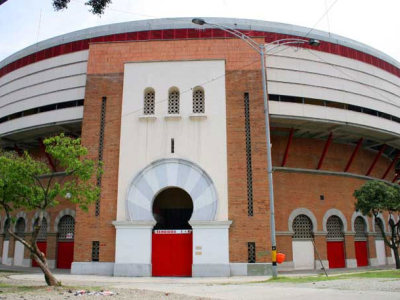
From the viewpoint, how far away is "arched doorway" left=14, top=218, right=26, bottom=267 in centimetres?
2859

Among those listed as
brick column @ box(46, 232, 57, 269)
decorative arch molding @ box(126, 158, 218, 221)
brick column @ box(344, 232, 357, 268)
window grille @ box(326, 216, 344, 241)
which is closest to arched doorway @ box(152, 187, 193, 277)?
decorative arch molding @ box(126, 158, 218, 221)

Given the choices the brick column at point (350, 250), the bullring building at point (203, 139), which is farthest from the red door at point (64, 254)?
the brick column at point (350, 250)

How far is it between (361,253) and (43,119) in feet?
73.8

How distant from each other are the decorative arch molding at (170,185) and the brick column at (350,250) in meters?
10.8

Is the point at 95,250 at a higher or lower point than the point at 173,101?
lower

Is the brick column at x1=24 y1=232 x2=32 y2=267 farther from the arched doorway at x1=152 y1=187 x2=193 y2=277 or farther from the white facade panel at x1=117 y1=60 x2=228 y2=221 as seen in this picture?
the arched doorway at x1=152 y1=187 x2=193 y2=277

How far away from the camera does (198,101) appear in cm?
2291

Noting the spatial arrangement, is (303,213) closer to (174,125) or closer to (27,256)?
(174,125)

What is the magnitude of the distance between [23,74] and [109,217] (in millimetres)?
14310

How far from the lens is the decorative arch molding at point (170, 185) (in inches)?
832

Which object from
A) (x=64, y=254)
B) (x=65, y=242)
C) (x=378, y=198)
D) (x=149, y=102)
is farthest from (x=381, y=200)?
(x=64, y=254)

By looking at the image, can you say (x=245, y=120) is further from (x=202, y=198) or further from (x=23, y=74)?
(x=23, y=74)

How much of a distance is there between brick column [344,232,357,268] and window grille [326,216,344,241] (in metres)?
0.36

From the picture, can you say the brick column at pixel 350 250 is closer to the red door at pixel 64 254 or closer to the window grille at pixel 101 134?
the window grille at pixel 101 134
